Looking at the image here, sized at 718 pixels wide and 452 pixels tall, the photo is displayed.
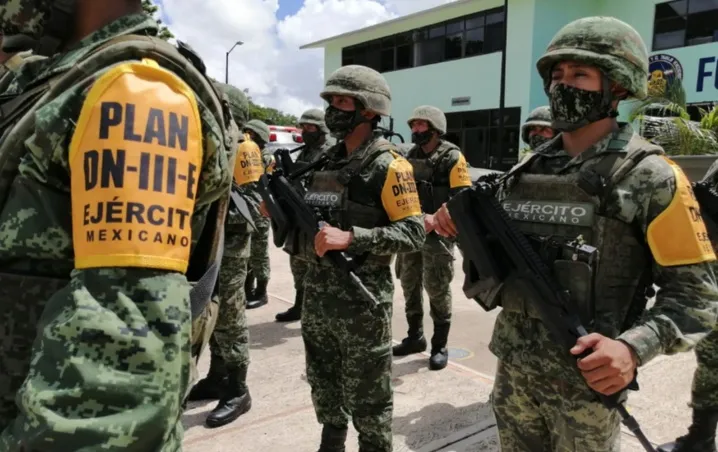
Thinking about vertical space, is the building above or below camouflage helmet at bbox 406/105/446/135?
above

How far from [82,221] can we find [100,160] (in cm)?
10

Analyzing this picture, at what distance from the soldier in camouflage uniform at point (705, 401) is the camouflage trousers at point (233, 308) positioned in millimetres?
2404

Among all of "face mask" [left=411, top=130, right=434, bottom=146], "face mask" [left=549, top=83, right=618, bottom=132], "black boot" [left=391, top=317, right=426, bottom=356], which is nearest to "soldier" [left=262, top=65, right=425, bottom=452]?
"face mask" [left=549, top=83, right=618, bottom=132]

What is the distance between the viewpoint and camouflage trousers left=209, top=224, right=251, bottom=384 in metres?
3.34

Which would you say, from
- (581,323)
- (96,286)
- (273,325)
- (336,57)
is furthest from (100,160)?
(336,57)

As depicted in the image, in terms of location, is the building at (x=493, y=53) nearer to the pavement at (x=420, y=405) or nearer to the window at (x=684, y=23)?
the window at (x=684, y=23)

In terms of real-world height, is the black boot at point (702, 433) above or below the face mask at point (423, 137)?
below

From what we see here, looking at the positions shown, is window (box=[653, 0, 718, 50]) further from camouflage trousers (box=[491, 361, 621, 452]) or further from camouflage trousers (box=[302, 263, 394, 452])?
camouflage trousers (box=[491, 361, 621, 452])

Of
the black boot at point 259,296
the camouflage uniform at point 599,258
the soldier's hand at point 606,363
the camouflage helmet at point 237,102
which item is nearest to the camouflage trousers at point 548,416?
the camouflage uniform at point 599,258

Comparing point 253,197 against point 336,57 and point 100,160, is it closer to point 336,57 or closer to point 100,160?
point 100,160

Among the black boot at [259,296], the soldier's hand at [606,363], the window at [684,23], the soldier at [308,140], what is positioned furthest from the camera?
the window at [684,23]

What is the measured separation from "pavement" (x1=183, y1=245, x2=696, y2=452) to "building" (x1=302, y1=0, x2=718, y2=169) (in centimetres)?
1101

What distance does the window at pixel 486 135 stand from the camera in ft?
56.7

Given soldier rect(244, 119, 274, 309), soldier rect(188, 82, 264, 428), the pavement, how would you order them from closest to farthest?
the pavement
soldier rect(188, 82, 264, 428)
soldier rect(244, 119, 274, 309)
